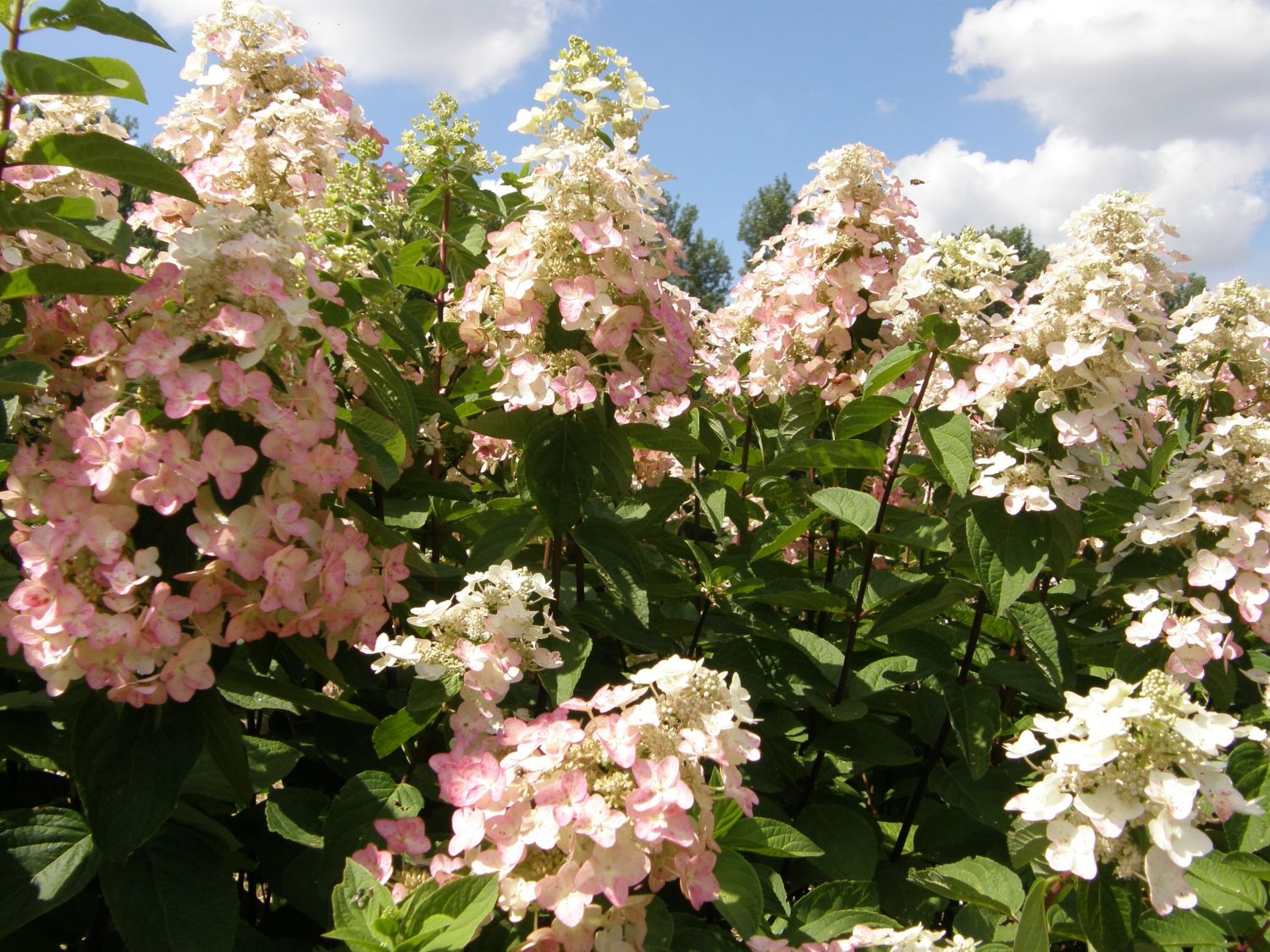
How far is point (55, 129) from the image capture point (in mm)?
2059

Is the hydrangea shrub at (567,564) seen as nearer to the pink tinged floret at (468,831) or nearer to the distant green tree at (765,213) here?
the pink tinged floret at (468,831)

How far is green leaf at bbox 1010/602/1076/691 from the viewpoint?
225 cm

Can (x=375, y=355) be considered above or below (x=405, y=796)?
above

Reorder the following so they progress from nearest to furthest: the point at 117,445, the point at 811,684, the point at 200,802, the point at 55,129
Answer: the point at 117,445 < the point at 55,129 < the point at 200,802 < the point at 811,684

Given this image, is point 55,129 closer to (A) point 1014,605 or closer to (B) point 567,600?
(B) point 567,600

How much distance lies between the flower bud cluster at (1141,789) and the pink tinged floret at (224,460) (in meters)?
1.37

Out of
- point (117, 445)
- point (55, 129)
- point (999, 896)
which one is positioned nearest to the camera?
point (117, 445)

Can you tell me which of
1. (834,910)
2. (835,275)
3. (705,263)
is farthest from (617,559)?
(705,263)

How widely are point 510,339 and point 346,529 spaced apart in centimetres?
74

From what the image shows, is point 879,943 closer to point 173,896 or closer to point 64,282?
point 173,896

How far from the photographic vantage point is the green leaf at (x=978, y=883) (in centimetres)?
183

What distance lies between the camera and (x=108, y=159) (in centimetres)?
167

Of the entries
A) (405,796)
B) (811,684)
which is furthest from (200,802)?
(811,684)

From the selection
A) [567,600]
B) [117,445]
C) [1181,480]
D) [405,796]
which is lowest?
[405,796]
